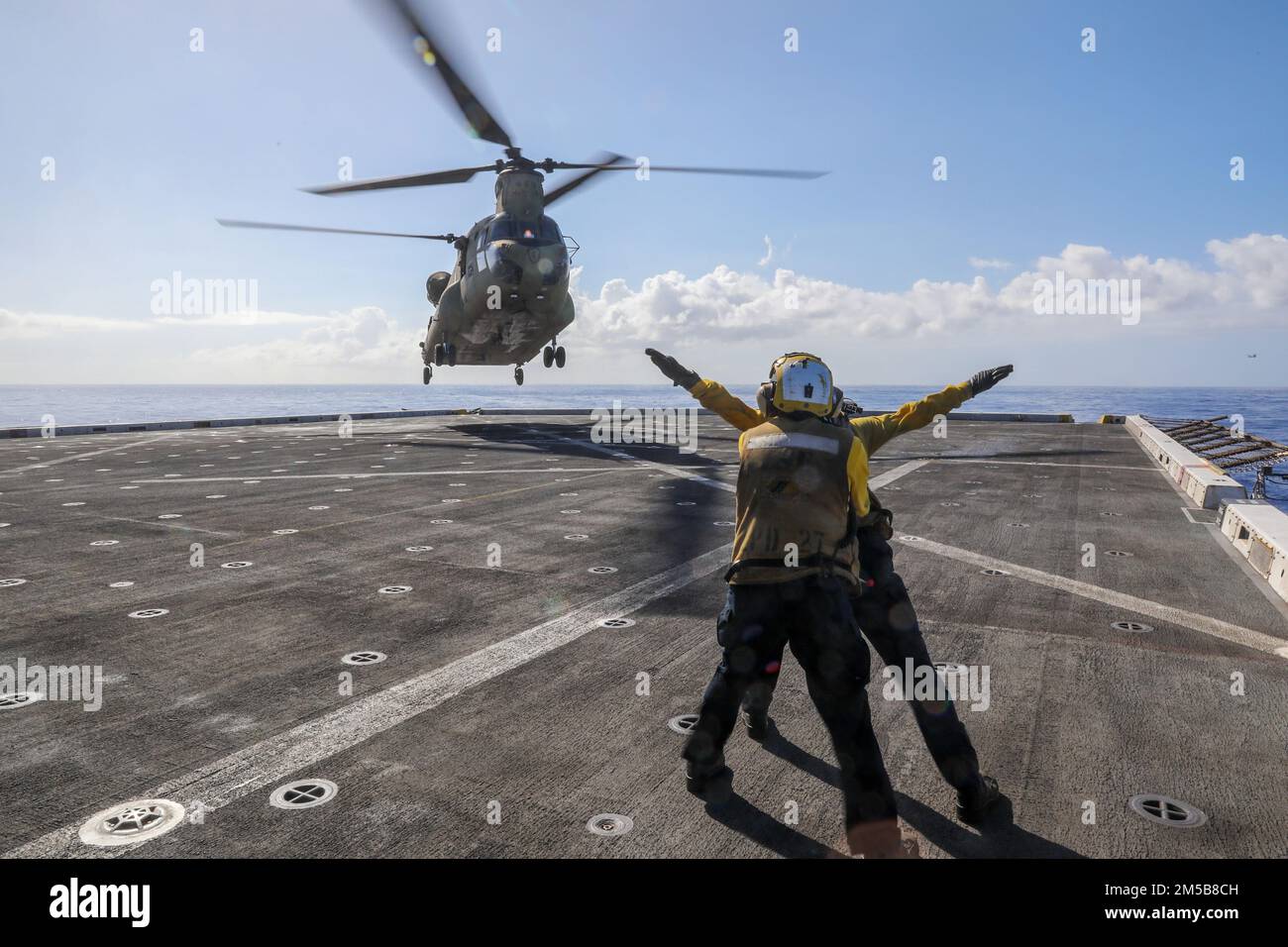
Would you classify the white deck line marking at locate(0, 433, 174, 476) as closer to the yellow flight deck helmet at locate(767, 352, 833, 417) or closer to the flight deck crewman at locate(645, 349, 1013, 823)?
the flight deck crewman at locate(645, 349, 1013, 823)

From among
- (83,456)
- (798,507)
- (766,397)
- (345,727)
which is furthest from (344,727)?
(83,456)

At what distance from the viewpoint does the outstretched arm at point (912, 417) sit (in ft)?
15.5

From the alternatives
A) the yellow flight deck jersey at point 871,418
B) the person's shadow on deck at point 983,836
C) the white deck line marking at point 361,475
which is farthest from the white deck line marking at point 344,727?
the white deck line marking at point 361,475

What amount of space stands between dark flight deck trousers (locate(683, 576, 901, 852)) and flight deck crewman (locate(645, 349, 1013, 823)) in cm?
20

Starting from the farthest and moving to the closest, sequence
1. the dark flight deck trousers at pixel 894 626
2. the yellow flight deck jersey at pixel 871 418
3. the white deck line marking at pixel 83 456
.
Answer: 1. the white deck line marking at pixel 83 456
2. the yellow flight deck jersey at pixel 871 418
3. the dark flight deck trousers at pixel 894 626

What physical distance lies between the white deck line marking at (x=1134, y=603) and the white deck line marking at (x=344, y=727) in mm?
4863

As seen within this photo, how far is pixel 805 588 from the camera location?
3984 millimetres

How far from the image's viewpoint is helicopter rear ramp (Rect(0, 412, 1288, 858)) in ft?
13.5

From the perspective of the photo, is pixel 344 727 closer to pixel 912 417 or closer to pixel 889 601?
pixel 889 601

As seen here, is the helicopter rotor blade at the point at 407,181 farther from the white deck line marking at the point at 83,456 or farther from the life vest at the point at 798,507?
the life vest at the point at 798,507

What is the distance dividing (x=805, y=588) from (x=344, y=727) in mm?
3319

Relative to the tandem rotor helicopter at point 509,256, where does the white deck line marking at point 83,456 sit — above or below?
below

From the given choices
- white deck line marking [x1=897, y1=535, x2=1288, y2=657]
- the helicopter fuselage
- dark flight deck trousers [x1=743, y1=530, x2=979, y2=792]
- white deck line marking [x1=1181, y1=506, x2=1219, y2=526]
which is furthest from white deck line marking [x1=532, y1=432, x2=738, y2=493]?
dark flight deck trousers [x1=743, y1=530, x2=979, y2=792]
